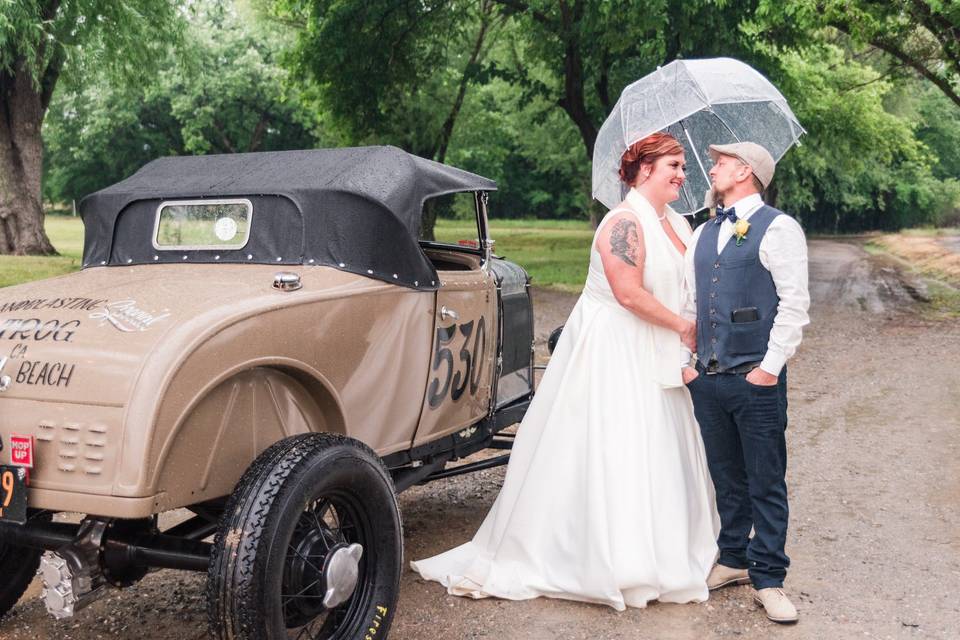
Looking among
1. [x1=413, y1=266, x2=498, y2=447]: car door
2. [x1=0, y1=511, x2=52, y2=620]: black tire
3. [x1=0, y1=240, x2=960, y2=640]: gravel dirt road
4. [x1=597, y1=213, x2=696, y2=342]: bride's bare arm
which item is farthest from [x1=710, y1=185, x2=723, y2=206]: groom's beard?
[x1=0, y1=511, x2=52, y2=620]: black tire

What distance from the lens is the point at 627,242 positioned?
417cm

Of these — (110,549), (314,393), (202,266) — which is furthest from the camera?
(202,266)

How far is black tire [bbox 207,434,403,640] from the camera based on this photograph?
2.90 meters

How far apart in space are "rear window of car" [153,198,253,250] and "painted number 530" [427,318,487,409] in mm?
1000

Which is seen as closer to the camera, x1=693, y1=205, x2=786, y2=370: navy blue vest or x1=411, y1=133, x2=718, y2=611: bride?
x1=693, y1=205, x2=786, y2=370: navy blue vest

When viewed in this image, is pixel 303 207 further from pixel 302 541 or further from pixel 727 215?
pixel 727 215

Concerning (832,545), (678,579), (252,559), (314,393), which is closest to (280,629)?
(252,559)

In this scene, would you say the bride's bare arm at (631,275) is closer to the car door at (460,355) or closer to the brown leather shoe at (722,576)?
the car door at (460,355)

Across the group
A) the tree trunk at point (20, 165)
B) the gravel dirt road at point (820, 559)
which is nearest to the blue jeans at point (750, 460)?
the gravel dirt road at point (820, 559)

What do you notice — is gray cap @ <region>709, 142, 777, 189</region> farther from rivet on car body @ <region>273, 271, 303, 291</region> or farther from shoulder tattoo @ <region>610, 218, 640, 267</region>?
rivet on car body @ <region>273, 271, 303, 291</region>

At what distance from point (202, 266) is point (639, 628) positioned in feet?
7.83

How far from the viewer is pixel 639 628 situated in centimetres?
388

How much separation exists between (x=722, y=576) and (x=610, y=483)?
2.24ft

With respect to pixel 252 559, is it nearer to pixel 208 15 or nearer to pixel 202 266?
pixel 202 266
